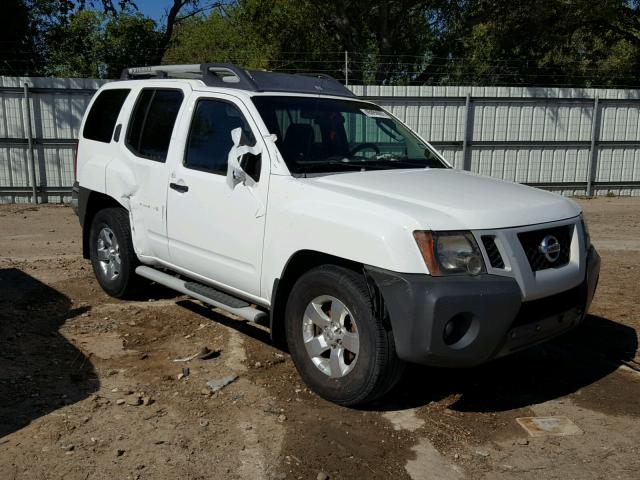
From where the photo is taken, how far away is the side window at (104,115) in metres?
6.02

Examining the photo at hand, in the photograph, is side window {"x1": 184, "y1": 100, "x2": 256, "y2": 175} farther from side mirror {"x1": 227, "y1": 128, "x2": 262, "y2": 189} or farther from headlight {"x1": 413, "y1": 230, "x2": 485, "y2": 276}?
headlight {"x1": 413, "y1": 230, "x2": 485, "y2": 276}

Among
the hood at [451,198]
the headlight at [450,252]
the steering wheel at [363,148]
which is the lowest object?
the headlight at [450,252]

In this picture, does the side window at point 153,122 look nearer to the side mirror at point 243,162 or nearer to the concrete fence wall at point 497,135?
the side mirror at point 243,162

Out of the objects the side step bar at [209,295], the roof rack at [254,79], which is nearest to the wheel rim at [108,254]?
the side step bar at [209,295]

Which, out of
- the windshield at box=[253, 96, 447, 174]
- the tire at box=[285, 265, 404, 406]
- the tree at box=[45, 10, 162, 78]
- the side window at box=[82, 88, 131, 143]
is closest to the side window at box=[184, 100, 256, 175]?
the windshield at box=[253, 96, 447, 174]

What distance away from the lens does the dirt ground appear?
3396 millimetres

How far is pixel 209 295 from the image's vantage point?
4770 mm

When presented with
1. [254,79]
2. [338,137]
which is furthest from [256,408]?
[254,79]

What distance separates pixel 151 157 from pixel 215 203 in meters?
1.10

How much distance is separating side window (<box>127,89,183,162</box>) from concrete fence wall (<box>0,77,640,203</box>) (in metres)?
7.28

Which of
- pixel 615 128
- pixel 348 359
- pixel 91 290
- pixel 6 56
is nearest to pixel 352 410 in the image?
pixel 348 359

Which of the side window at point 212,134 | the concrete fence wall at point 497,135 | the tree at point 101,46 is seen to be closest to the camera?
the side window at point 212,134

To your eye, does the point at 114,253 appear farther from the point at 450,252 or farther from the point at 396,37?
the point at 396,37

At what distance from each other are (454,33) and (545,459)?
64.7 feet
